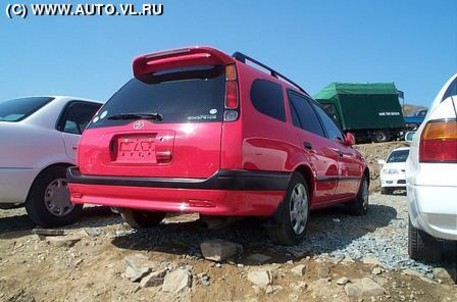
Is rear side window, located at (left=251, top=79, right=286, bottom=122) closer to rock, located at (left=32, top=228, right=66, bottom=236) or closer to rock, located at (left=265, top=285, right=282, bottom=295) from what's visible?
rock, located at (left=265, top=285, right=282, bottom=295)

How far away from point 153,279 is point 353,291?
1401mm

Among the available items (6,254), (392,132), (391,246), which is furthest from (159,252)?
(392,132)

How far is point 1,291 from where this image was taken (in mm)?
3312

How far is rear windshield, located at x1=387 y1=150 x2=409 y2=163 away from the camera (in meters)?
13.4

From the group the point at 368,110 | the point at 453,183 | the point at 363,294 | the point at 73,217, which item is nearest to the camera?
the point at 453,183

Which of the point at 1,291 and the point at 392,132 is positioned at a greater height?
the point at 392,132

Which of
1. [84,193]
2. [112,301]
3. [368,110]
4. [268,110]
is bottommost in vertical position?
[112,301]

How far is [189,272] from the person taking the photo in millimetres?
3301

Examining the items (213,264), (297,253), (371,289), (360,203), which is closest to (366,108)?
(360,203)

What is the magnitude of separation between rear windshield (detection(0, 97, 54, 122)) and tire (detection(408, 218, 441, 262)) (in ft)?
Result: 13.6

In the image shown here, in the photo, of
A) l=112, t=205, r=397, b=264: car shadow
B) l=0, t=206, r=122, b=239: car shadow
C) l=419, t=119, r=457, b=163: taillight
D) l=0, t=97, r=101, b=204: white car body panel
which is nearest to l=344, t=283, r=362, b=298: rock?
l=112, t=205, r=397, b=264: car shadow

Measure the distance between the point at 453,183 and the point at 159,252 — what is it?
2.31 metres

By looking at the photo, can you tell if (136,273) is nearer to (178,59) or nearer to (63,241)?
(63,241)

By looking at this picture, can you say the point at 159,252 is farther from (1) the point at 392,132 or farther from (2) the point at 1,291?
(1) the point at 392,132
